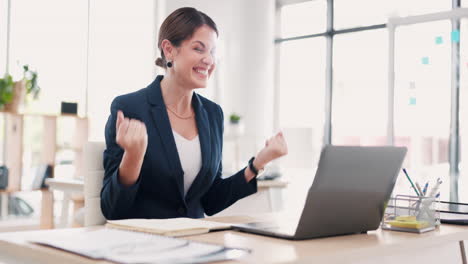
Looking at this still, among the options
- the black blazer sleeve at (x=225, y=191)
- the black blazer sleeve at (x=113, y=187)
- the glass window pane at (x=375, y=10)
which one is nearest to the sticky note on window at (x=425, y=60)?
the glass window pane at (x=375, y=10)

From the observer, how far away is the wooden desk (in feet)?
3.44

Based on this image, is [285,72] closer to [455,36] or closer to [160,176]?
[455,36]

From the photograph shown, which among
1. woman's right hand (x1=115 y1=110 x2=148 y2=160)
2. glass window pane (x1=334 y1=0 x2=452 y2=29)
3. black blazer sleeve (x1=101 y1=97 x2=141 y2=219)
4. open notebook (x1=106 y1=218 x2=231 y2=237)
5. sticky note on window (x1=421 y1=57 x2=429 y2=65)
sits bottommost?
open notebook (x1=106 y1=218 x2=231 y2=237)

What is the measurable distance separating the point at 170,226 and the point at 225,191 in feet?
2.06

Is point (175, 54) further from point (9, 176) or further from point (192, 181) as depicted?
point (9, 176)

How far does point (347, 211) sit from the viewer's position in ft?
4.27

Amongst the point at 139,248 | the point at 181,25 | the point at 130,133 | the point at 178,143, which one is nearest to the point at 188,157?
the point at 178,143

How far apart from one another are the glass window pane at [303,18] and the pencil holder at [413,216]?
20.3ft

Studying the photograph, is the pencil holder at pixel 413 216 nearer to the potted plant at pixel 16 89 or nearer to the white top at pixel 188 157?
the white top at pixel 188 157

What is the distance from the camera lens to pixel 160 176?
5.95 feet

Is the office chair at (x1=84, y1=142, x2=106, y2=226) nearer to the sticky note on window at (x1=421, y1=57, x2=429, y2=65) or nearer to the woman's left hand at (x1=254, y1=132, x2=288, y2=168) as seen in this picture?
the woman's left hand at (x1=254, y1=132, x2=288, y2=168)

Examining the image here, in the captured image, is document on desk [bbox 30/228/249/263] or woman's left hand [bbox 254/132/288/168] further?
woman's left hand [bbox 254/132/288/168]

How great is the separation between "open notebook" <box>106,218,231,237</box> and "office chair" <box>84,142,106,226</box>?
0.49m

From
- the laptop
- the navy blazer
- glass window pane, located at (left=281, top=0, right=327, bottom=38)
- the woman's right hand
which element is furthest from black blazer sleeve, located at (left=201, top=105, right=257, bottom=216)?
glass window pane, located at (left=281, top=0, right=327, bottom=38)
